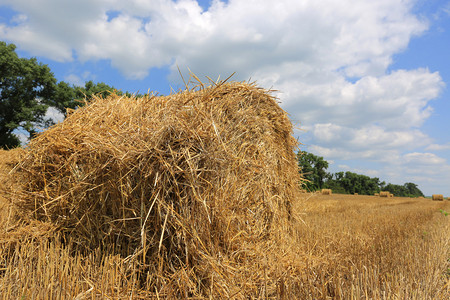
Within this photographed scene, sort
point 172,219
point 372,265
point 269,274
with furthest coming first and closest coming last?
point 372,265 → point 269,274 → point 172,219

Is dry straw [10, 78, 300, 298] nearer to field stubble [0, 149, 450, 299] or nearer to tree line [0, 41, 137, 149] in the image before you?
field stubble [0, 149, 450, 299]

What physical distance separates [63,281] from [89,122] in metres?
2.22

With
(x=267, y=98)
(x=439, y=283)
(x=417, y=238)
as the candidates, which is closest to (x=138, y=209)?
(x=267, y=98)

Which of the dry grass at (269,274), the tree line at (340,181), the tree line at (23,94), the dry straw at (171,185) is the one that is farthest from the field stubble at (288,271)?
the tree line at (340,181)

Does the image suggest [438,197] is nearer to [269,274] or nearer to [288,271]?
[288,271]

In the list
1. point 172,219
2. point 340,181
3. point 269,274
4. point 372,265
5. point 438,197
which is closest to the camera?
point 172,219

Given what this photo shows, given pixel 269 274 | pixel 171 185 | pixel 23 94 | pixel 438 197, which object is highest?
pixel 23 94

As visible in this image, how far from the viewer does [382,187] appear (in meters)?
74.4

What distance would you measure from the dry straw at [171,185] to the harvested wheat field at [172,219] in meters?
0.02

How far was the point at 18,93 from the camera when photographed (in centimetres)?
2884

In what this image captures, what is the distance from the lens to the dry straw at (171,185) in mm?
2850

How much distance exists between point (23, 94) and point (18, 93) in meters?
0.42

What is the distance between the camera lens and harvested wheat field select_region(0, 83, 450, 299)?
9.25 feet

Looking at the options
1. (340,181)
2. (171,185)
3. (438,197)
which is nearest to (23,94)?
(171,185)
